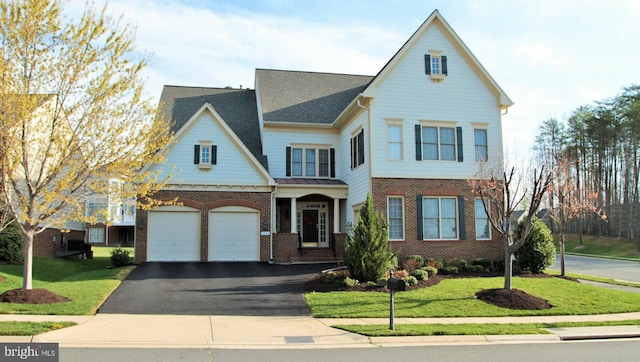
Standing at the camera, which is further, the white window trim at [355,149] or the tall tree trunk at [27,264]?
the white window trim at [355,149]

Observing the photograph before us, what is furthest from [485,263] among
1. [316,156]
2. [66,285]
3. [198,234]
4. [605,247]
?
[605,247]

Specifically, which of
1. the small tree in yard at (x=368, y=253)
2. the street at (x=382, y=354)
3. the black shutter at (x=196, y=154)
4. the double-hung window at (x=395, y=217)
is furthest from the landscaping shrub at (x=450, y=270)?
the black shutter at (x=196, y=154)

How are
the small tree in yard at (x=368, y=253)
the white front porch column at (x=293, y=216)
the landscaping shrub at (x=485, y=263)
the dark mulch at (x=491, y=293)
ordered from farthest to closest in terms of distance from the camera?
the white front porch column at (x=293, y=216)
the landscaping shrub at (x=485, y=263)
the small tree in yard at (x=368, y=253)
the dark mulch at (x=491, y=293)

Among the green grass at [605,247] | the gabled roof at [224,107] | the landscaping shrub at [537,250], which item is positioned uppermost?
the gabled roof at [224,107]

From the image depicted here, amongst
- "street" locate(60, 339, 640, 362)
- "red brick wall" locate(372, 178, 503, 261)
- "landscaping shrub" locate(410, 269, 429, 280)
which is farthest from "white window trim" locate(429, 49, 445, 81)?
"street" locate(60, 339, 640, 362)

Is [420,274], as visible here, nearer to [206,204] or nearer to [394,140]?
[394,140]

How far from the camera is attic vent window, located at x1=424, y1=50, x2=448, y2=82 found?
74.1ft

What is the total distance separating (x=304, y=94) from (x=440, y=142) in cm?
958

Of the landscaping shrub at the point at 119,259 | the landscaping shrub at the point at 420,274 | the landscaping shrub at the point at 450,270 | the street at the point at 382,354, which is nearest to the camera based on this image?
the street at the point at 382,354

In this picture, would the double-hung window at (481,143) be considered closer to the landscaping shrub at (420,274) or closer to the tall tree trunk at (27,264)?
the landscaping shrub at (420,274)

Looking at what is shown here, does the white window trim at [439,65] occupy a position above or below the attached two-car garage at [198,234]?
above

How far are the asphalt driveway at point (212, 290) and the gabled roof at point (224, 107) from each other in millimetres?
7260

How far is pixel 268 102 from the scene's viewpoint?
2777cm

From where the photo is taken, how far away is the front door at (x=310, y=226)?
26.7 m
